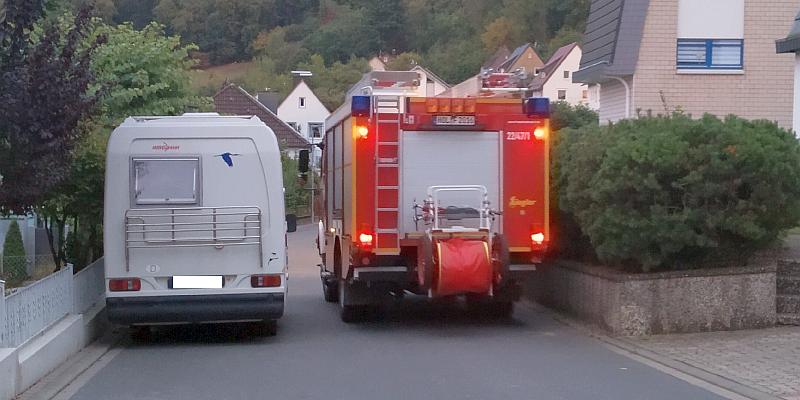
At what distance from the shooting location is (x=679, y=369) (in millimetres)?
11203

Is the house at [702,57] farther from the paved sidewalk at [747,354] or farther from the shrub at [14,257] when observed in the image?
the shrub at [14,257]

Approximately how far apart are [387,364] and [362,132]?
3.42m

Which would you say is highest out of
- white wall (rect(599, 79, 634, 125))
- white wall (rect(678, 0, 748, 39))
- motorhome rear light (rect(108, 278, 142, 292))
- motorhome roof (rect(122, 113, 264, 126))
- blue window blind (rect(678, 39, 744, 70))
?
white wall (rect(678, 0, 748, 39))

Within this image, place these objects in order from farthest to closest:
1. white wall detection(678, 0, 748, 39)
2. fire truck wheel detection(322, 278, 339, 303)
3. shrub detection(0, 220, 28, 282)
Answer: white wall detection(678, 0, 748, 39) < shrub detection(0, 220, 28, 282) < fire truck wheel detection(322, 278, 339, 303)

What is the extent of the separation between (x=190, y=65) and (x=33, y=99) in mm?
10091

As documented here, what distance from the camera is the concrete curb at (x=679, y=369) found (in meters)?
9.89

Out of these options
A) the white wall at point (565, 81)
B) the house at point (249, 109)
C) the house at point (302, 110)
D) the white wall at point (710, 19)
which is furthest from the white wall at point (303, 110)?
the white wall at point (710, 19)

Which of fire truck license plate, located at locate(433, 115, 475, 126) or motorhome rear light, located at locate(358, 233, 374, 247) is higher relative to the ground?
fire truck license plate, located at locate(433, 115, 475, 126)

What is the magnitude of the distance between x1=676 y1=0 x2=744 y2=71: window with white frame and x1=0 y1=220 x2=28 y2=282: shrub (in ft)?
48.5

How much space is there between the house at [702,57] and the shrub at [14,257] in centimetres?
1306

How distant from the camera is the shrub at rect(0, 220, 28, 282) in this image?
64.3ft

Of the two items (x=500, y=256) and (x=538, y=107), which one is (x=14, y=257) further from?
(x=538, y=107)

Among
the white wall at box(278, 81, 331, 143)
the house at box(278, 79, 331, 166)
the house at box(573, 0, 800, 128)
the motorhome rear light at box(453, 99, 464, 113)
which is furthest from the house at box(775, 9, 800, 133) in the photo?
the white wall at box(278, 81, 331, 143)

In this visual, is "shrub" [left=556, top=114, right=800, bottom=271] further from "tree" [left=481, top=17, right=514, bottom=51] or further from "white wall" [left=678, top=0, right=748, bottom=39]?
"tree" [left=481, top=17, right=514, bottom=51]
